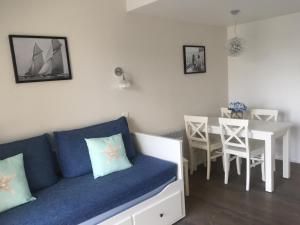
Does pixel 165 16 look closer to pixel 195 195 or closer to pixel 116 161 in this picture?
pixel 116 161

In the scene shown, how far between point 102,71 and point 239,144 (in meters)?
1.78

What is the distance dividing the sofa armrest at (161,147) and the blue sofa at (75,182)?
66 millimetres

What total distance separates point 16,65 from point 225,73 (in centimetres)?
327

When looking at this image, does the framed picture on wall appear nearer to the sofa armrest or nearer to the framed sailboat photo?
the sofa armrest

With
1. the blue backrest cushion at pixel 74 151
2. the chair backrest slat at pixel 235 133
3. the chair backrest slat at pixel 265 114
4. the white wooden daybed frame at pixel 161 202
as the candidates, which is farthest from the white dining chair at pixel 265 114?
the blue backrest cushion at pixel 74 151

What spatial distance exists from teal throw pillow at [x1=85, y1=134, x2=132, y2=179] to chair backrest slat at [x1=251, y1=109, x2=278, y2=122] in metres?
2.18

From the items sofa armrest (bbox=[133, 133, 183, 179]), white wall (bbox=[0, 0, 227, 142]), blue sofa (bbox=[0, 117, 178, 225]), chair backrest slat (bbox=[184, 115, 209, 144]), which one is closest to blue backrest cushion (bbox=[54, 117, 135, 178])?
blue sofa (bbox=[0, 117, 178, 225])

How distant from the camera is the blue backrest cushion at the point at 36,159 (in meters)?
2.11

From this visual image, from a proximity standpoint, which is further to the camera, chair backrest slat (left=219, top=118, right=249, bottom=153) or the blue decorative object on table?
the blue decorative object on table

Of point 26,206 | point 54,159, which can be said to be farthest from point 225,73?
point 26,206

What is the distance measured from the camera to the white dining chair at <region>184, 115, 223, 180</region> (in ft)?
11.0

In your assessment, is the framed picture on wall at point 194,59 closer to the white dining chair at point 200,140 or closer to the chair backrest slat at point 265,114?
the white dining chair at point 200,140

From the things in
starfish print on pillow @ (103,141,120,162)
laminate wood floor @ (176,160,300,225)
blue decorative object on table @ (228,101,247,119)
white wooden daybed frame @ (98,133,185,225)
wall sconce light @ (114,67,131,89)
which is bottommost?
laminate wood floor @ (176,160,300,225)

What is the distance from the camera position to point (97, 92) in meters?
2.84
